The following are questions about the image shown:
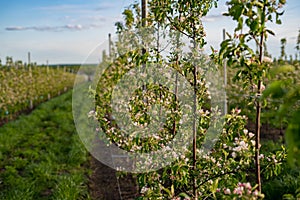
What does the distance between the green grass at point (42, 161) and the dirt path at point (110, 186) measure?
0.53 ft

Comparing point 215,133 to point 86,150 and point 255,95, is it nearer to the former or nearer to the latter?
point 255,95

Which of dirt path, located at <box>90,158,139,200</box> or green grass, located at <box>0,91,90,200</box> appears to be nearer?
green grass, located at <box>0,91,90,200</box>

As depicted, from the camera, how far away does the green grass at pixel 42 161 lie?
199 inches

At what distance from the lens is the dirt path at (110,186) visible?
205 inches

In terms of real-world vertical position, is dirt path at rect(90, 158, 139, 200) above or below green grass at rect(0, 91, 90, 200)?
below

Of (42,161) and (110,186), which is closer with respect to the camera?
(110,186)

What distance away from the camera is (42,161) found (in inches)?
251

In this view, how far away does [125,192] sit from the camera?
525cm

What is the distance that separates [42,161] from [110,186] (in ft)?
4.54

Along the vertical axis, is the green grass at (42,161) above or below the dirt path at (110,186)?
above

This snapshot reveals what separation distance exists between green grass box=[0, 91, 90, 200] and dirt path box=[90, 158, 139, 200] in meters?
0.16

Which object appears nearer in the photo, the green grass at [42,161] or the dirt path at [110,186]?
the green grass at [42,161]

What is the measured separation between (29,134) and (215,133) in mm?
6661

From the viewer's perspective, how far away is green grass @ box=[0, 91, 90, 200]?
16.6ft
